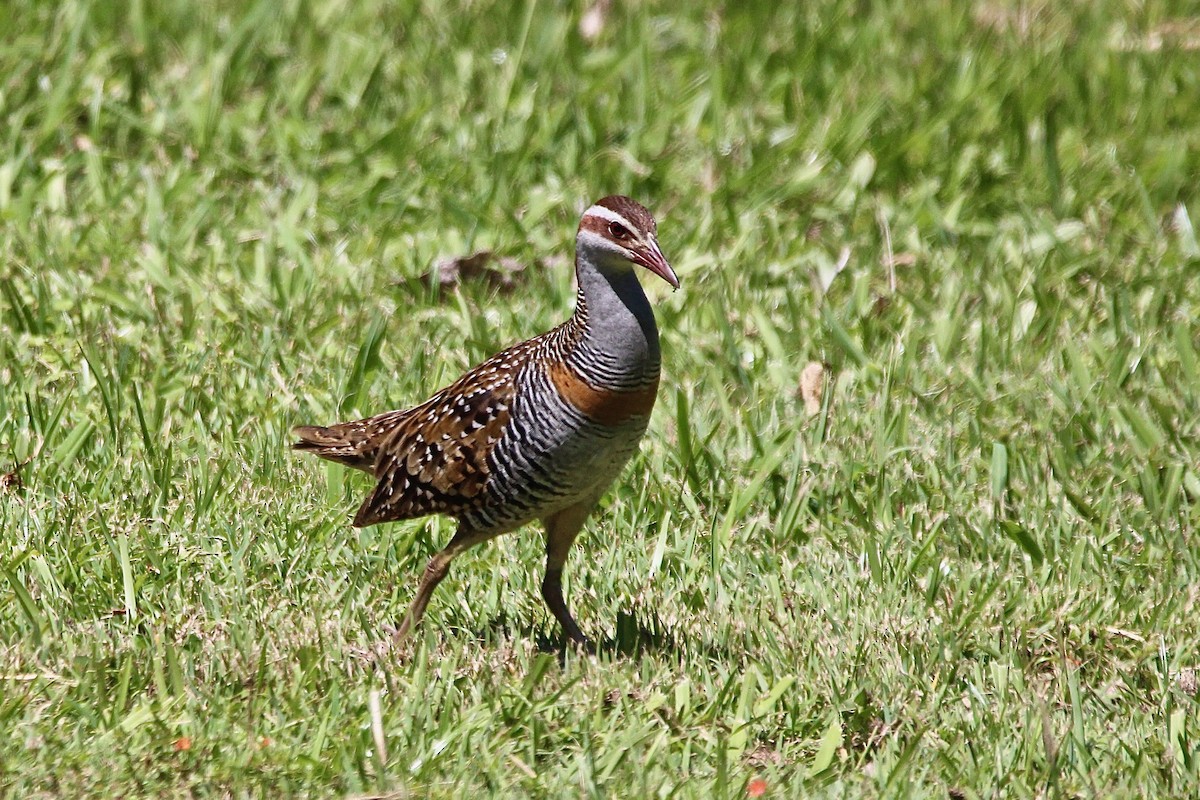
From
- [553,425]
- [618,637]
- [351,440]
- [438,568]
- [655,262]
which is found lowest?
[618,637]

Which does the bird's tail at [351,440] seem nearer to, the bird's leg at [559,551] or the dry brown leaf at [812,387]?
the bird's leg at [559,551]

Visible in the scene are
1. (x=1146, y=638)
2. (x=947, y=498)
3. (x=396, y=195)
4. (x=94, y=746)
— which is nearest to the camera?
(x=94, y=746)

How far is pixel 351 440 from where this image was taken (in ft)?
17.6

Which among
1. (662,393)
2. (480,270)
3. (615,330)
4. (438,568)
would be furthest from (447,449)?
Answer: (480,270)

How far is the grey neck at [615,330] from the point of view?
185 inches

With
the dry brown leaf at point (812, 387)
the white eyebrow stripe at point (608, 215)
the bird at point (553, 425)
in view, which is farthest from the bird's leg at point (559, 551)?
the dry brown leaf at point (812, 387)

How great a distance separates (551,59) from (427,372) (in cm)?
274

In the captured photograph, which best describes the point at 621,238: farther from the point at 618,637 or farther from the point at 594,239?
the point at 618,637

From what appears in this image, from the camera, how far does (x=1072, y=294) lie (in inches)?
287

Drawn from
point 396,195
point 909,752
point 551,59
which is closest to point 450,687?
point 909,752

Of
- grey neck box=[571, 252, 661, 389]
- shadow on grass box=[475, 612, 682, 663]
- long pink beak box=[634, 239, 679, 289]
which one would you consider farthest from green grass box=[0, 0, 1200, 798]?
long pink beak box=[634, 239, 679, 289]

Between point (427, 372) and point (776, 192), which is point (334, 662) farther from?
point (776, 192)

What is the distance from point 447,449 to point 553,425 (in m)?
0.40

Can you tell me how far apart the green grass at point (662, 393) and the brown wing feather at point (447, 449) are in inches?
13.8
